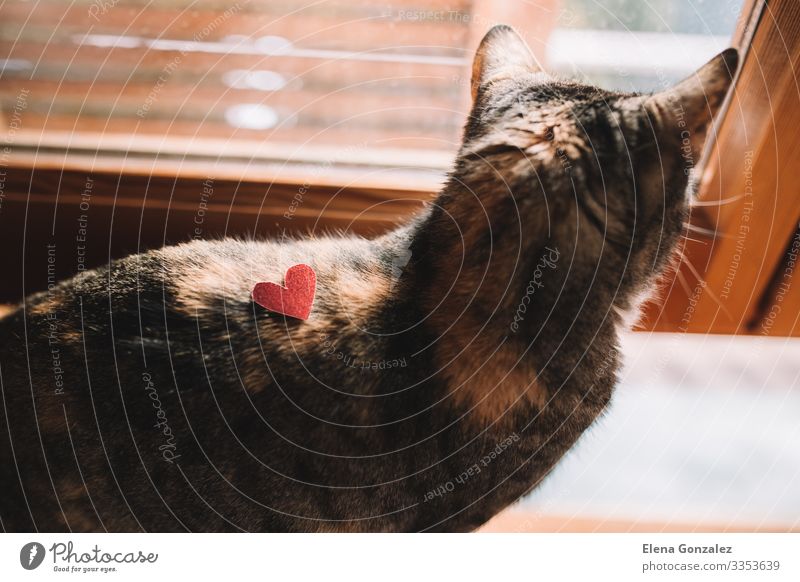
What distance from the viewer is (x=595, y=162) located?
402 millimetres

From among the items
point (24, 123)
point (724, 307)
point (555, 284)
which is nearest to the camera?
point (555, 284)

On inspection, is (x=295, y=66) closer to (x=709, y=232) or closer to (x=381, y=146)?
(x=381, y=146)

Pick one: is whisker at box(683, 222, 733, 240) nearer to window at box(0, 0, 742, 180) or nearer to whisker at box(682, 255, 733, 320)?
whisker at box(682, 255, 733, 320)

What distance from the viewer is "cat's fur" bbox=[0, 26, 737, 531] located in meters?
0.41

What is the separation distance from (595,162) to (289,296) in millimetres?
251

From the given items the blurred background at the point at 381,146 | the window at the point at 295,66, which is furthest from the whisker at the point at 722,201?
the window at the point at 295,66

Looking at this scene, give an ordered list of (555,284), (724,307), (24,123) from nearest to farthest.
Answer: (555,284) → (24,123) → (724,307)

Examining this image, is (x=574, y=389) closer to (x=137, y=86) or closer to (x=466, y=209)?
(x=466, y=209)

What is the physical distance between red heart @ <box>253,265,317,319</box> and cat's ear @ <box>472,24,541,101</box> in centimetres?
22

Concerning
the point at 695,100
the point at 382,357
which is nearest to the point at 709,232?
the point at 695,100

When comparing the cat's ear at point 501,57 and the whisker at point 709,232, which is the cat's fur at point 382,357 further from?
the whisker at point 709,232

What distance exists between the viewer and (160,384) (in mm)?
423
